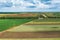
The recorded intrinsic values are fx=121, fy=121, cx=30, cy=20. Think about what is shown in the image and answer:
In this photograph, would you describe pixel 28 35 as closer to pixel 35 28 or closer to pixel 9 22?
pixel 35 28

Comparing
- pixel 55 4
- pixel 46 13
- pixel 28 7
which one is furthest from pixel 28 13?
pixel 55 4

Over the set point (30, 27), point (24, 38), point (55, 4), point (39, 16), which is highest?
point (55, 4)

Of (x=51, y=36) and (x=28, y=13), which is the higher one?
(x=28, y=13)

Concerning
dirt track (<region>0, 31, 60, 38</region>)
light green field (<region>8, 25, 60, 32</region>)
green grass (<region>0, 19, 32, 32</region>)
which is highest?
green grass (<region>0, 19, 32, 32</region>)

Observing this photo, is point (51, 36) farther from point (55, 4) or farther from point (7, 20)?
point (7, 20)

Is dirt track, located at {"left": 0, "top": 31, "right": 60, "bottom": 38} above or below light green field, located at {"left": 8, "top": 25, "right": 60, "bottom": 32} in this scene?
below

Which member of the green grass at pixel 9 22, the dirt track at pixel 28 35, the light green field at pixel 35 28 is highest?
the green grass at pixel 9 22

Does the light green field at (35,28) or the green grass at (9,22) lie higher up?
the green grass at (9,22)

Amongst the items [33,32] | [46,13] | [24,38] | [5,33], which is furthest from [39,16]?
[5,33]

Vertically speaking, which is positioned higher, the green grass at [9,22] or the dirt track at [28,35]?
the green grass at [9,22]

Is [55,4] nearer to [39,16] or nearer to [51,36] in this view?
[39,16]
